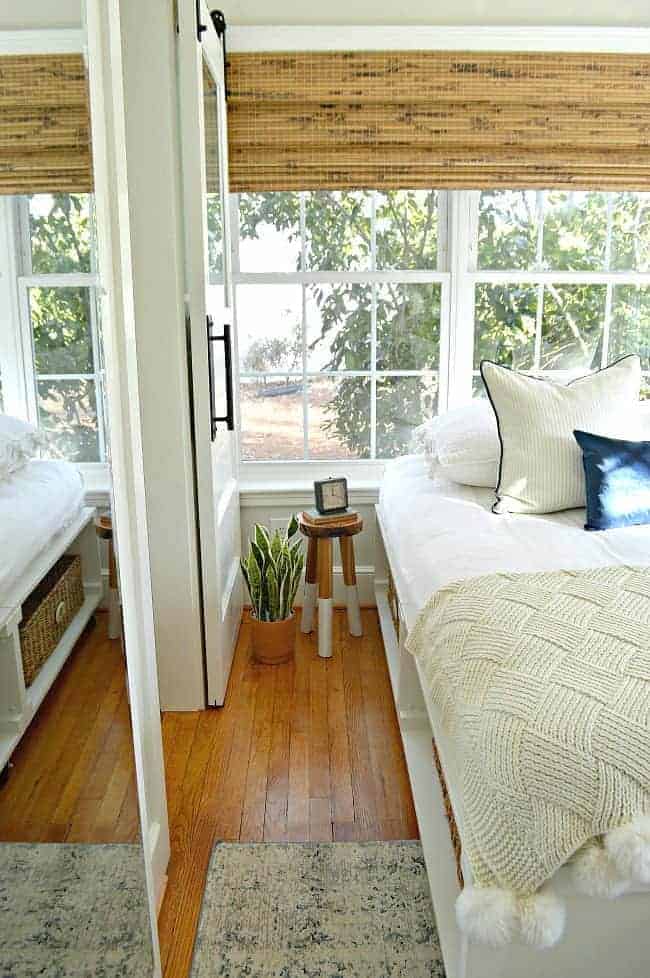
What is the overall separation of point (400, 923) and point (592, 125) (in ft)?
9.39

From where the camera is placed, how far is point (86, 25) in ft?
4.16

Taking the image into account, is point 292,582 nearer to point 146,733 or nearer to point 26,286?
→ point 146,733

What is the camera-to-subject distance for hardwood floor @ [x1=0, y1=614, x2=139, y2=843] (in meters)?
0.94

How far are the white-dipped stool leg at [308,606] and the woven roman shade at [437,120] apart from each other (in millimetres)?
1568

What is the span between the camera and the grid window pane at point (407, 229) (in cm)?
344

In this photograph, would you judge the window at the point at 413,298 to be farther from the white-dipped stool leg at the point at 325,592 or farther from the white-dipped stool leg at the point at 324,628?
the white-dipped stool leg at the point at 324,628

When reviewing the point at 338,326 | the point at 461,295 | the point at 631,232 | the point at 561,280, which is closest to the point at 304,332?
the point at 338,326

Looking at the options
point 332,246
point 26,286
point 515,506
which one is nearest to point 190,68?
point 332,246

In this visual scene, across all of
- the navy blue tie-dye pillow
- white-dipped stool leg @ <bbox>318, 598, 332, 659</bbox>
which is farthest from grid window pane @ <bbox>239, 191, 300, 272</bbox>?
the navy blue tie-dye pillow

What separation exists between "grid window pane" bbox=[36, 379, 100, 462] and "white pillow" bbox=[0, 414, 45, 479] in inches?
0.8

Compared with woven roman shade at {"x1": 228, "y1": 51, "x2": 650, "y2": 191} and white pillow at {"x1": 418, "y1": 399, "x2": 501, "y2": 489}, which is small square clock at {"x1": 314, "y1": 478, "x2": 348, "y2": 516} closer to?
white pillow at {"x1": 418, "y1": 399, "x2": 501, "y2": 489}

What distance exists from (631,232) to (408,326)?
995 millimetres

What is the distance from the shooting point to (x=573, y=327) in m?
3.57

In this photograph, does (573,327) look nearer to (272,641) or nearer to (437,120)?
(437,120)
